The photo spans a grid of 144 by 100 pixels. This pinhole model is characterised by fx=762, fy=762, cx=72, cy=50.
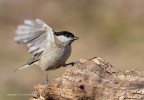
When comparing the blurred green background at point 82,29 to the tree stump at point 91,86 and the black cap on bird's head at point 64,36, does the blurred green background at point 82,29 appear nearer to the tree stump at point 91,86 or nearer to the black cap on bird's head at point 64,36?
the black cap on bird's head at point 64,36

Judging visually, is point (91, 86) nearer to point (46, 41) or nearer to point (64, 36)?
point (64, 36)

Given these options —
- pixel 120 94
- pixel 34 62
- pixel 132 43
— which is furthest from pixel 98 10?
pixel 120 94

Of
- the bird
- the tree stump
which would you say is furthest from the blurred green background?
the tree stump

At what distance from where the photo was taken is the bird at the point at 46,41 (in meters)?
8.15

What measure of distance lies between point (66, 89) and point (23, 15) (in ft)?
43.9

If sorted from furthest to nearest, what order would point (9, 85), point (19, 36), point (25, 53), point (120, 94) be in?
point (25, 53) < point (9, 85) < point (19, 36) < point (120, 94)

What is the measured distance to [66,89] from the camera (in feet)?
22.9

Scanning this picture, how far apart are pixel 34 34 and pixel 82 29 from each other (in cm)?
1099

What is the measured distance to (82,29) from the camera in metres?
19.2

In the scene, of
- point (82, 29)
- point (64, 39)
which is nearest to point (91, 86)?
point (64, 39)

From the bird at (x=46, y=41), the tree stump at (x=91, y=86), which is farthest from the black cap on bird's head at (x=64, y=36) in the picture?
the tree stump at (x=91, y=86)

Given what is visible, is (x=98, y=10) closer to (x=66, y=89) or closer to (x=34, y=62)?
(x=34, y=62)

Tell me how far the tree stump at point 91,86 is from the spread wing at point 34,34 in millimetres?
1030

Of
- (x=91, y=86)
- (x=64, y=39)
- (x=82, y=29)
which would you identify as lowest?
(x=91, y=86)
